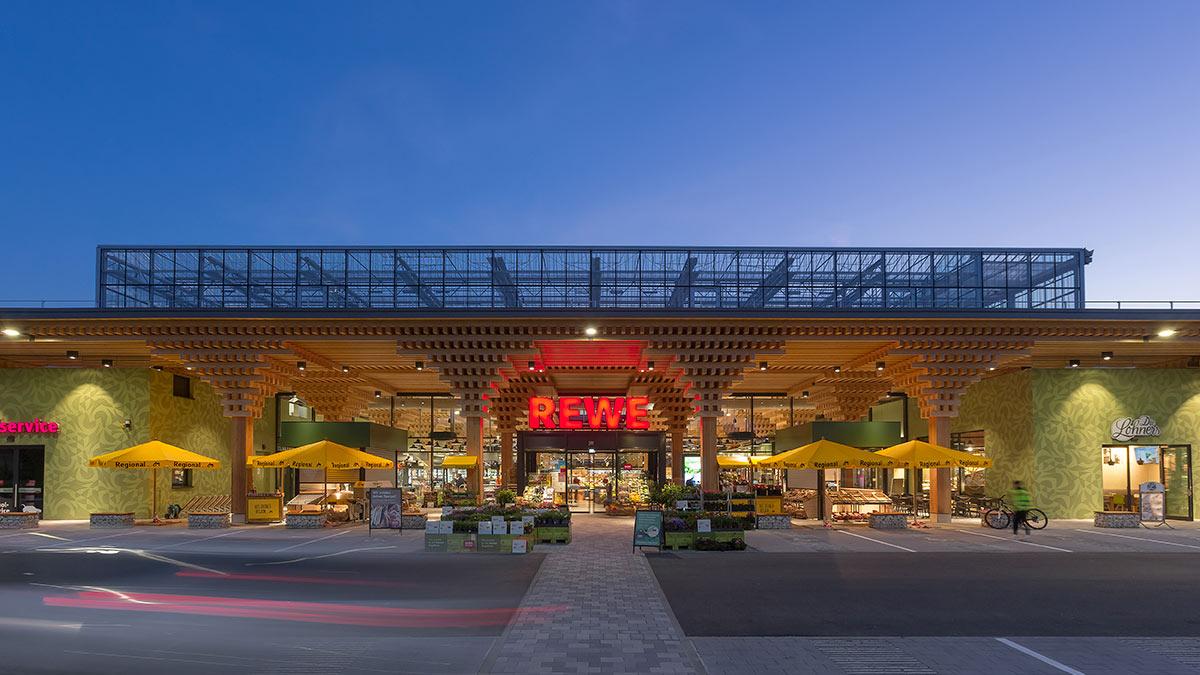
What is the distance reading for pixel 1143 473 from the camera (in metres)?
29.7

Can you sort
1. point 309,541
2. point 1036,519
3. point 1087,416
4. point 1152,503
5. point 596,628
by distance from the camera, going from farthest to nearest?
point 1087,416
point 1152,503
point 1036,519
point 309,541
point 596,628

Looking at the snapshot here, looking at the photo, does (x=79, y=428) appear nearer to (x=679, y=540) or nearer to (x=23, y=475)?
(x=23, y=475)

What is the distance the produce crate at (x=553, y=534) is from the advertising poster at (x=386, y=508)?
17.8 feet

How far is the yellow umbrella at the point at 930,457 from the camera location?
2555 centimetres

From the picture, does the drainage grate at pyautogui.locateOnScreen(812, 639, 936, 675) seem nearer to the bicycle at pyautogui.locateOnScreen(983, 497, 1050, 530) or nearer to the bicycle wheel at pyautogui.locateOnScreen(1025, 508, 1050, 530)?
the bicycle at pyautogui.locateOnScreen(983, 497, 1050, 530)

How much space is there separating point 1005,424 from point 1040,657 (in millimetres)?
22932

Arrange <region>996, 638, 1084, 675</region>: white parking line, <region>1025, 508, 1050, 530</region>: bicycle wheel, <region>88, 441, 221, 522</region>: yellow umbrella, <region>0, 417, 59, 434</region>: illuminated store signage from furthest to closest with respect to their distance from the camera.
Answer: <region>0, 417, 59, 434</region>: illuminated store signage
<region>1025, 508, 1050, 530</region>: bicycle wheel
<region>88, 441, 221, 522</region>: yellow umbrella
<region>996, 638, 1084, 675</region>: white parking line

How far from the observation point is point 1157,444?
2930 cm

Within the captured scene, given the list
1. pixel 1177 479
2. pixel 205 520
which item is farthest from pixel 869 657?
pixel 1177 479

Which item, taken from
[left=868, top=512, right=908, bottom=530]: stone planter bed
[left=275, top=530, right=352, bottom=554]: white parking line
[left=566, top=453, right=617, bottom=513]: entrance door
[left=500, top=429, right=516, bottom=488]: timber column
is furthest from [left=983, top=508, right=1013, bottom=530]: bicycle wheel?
[left=275, top=530, right=352, bottom=554]: white parking line

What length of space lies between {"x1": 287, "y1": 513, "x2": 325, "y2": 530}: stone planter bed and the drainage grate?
1964 centimetres

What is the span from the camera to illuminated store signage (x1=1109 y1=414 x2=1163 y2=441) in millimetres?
29141

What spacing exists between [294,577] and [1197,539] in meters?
22.1

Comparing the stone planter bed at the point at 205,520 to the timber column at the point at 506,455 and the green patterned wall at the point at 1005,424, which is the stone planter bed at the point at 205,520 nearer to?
the timber column at the point at 506,455
